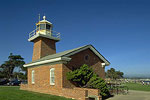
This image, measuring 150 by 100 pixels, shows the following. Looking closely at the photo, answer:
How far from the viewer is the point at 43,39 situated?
2288 cm

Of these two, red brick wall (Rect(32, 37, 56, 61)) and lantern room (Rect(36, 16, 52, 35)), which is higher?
lantern room (Rect(36, 16, 52, 35))

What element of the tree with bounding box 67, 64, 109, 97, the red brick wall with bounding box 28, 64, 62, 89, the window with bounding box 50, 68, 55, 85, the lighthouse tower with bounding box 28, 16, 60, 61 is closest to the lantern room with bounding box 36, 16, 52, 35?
the lighthouse tower with bounding box 28, 16, 60, 61

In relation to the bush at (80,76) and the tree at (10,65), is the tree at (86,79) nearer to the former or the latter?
the bush at (80,76)

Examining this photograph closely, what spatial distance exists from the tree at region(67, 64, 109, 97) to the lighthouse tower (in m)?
8.77

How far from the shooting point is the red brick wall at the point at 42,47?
22.6 m

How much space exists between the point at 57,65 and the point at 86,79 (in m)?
2.99

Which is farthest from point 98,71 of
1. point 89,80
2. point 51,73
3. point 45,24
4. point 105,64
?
point 45,24

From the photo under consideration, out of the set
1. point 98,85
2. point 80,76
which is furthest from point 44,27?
point 98,85

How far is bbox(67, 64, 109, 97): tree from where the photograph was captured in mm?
14166

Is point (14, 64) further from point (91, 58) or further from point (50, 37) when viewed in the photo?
point (91, 58)

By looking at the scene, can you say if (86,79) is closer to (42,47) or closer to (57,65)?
(57,65)

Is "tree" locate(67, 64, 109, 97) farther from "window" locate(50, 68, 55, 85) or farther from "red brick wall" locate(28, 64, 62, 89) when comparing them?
"window" locate(50, 68, 55, 85)

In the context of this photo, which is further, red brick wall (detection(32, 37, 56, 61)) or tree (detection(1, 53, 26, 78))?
tree (detection(1, 53, 26, 78))

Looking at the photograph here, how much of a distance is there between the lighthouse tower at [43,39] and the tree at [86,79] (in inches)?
345
